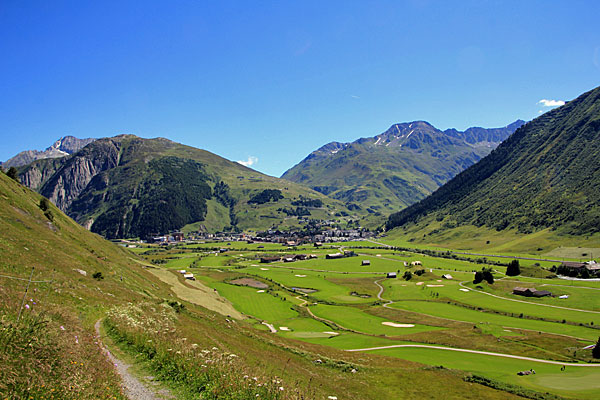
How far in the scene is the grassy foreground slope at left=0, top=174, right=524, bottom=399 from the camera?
13.7m

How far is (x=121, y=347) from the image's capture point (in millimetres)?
21969

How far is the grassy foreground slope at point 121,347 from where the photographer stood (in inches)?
541

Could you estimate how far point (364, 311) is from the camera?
84.9 metres

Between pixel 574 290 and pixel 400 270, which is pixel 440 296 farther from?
pixel 400 270

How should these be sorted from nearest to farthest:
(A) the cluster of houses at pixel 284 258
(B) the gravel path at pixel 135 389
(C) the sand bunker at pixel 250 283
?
(B) the gravel path at pixel 135 389 < (C) the sand bunker at pixel 250 283 < (A) the cluster of houses at pixel 284 258

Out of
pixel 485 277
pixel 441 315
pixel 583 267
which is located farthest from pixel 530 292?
pixel 583 267

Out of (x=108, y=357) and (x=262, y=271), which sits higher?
(x=108, y=357)

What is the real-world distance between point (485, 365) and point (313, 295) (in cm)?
6258

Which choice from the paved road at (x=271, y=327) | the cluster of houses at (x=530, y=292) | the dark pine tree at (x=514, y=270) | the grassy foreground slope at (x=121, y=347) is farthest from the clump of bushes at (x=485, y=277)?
the grassy foreground slope at (x=121, y=347)

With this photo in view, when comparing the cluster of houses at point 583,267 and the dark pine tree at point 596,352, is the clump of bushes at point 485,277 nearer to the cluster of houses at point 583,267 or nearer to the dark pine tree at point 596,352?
the cluster of houses at point 583,267

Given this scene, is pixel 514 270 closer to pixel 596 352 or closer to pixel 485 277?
pixel 485 277

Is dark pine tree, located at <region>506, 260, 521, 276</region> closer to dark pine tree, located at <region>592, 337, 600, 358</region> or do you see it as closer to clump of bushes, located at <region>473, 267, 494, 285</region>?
clump of bushes, located at <region>473, 267, 494, 285</region>

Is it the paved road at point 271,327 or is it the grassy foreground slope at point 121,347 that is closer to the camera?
the grassy foreground slope at point 121,347

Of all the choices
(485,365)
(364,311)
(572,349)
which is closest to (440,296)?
(364,311)
